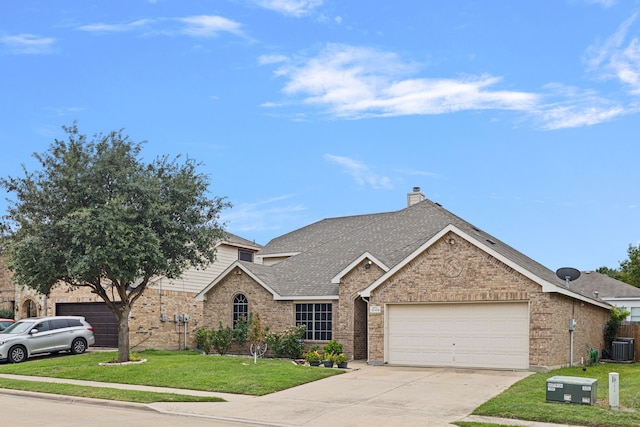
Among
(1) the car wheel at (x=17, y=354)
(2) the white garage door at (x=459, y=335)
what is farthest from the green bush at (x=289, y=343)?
(1) the car wheel at (x=17, y=354)

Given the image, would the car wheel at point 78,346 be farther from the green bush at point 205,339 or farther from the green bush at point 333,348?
the green bush at point 333,348

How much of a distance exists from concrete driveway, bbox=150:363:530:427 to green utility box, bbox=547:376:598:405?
1675 millimetres

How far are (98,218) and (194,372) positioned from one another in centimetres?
604

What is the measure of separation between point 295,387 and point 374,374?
3.69 metres

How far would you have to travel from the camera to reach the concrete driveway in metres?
13.9

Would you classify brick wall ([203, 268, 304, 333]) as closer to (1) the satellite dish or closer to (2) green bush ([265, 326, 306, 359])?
(2) green bush ([265, 326, 306, 359])

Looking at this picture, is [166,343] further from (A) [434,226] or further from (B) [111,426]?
(B) [111,426]

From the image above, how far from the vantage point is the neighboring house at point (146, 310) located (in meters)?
33.2

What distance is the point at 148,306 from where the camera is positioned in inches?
1337

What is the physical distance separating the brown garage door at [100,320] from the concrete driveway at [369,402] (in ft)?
52.4

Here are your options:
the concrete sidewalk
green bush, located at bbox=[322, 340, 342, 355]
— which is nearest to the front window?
green bush, located at bbox=[322, 340, 342, 355]

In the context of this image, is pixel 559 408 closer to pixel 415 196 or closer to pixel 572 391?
pixel 572 391

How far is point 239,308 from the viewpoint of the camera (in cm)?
2984

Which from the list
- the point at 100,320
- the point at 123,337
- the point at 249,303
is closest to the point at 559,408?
the point at 123,337
